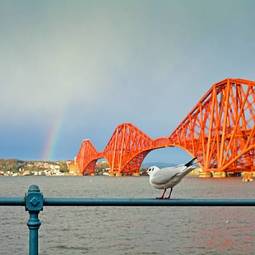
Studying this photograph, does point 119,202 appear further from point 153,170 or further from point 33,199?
point 153,170

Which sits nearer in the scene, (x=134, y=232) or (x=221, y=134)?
(x=134, y=232)

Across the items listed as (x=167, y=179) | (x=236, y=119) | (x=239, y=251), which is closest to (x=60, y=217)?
(x=239, y=251)

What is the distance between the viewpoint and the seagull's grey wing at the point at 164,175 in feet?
13.7

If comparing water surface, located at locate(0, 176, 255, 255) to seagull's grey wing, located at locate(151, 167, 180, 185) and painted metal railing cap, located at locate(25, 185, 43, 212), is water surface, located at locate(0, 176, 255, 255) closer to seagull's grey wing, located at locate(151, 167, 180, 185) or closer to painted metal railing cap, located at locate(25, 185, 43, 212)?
seagull's grey wing, located at locate(151, 167, 180, 185)

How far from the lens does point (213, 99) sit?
10738 centimetres

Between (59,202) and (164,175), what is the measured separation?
3.17 feet

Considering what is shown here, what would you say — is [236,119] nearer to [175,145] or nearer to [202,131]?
[202,131]

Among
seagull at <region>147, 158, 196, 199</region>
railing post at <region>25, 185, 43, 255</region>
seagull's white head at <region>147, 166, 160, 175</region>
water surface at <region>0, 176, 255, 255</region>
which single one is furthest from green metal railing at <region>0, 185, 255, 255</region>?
water surface at <region>0, 176, 255, 255</region>

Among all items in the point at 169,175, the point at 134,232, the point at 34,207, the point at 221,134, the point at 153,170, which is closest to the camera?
the point at 34,207

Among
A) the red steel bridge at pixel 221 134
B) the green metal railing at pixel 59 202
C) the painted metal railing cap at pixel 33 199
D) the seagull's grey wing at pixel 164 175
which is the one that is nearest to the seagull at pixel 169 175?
the seagull's grey wing at pixel 164 175

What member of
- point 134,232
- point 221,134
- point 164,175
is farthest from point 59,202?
point 221,134

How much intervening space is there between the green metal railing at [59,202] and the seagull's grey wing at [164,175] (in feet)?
1.34

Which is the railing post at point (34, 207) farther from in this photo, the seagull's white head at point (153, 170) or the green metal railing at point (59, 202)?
the seagull's white head at point (153, 170)

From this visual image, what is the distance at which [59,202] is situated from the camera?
3.61 metres
